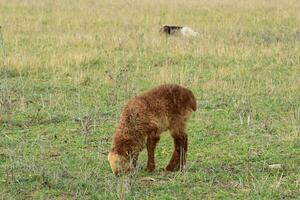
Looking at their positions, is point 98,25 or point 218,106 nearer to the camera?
point 218,106

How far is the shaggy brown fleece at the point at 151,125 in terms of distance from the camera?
18.9 feet

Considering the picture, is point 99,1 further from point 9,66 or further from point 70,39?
point 9,66

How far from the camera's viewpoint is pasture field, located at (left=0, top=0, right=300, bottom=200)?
5832 millimetres

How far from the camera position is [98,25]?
16.6 metres

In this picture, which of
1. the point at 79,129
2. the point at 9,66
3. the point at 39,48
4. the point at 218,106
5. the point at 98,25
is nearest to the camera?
the point at 79,129

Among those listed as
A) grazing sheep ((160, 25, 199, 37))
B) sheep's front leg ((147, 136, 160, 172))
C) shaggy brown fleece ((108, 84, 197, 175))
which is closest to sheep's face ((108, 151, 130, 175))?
shaggy brown fleece ((108, 84, 197, 175))

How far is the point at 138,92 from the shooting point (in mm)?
9578

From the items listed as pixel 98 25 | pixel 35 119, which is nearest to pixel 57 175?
pixel 35 119

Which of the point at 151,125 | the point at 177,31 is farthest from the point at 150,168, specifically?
the point at 177,31

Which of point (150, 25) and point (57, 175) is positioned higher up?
point (150, 25)

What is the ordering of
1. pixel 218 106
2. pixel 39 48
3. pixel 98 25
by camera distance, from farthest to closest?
pixel 98 25 → pixel 39 48 → pixel 218 106

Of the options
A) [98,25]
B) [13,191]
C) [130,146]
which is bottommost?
[13,191]

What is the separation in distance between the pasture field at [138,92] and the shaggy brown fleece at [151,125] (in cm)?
17

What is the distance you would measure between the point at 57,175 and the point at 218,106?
3660 millimetres
